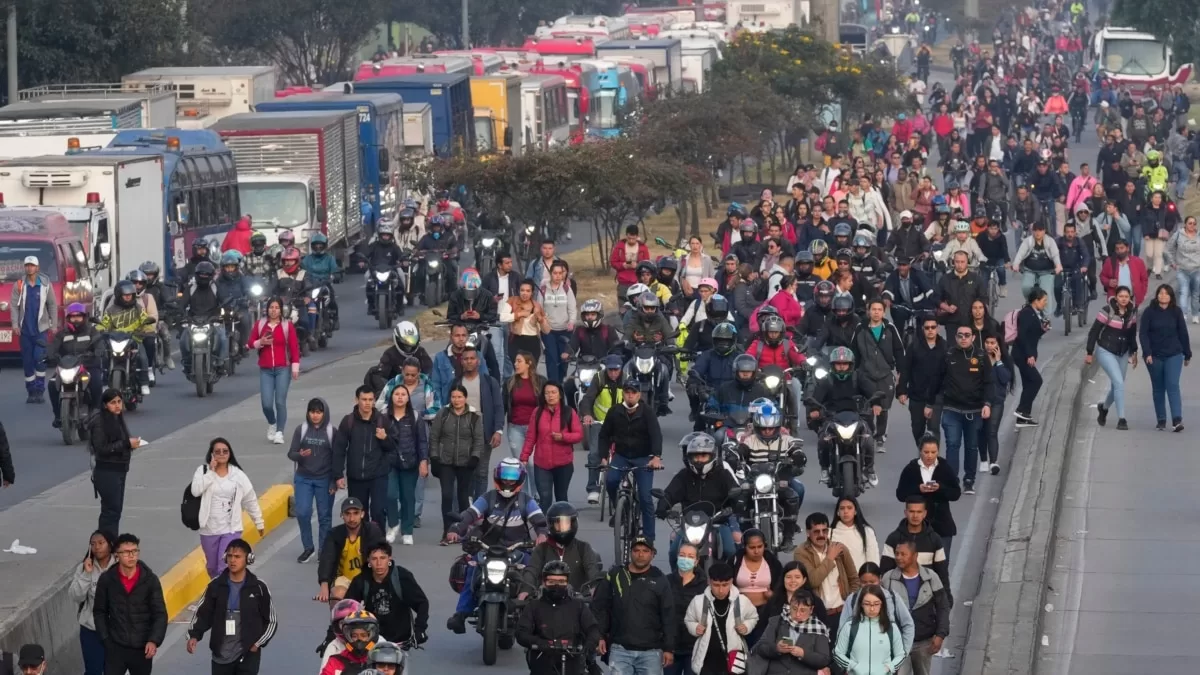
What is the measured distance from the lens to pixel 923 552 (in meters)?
13.2

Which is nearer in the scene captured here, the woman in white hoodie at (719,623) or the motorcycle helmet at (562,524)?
the woman in white hoodie at (719,623)

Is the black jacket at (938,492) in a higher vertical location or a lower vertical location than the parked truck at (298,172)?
lower

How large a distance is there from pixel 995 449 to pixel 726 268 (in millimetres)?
5792

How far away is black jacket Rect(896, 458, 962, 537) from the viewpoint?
1477 centimetres

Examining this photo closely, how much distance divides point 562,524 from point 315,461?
141 inches

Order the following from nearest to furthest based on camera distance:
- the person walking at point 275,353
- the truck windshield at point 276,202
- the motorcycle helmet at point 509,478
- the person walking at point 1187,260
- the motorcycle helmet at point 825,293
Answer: the motorcycle helmet at point 509,478
the motorcycle helmet at point 825,293
the person walking at point 275,353
the person walking at point 1187,260
the truck windshield at point 276,202

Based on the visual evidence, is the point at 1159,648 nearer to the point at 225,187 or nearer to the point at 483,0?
the point at 225,187

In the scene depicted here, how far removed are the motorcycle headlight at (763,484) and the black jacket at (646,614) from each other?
11.4ft

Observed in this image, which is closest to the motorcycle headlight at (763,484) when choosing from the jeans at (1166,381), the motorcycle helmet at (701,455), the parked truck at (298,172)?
the motorcycle helmet at (701,455)

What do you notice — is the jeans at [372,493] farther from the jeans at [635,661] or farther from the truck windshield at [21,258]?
the truck windshield at [21,258]

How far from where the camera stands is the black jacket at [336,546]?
13.7 m

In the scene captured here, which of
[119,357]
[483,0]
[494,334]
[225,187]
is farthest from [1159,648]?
[483,0]

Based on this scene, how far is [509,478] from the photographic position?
1448 cm

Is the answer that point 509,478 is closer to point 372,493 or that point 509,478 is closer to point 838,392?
point 372,493
